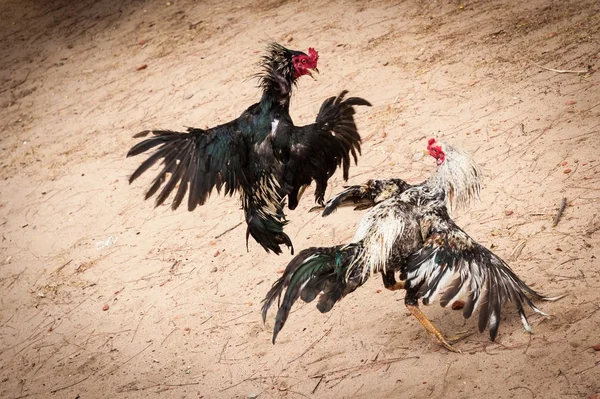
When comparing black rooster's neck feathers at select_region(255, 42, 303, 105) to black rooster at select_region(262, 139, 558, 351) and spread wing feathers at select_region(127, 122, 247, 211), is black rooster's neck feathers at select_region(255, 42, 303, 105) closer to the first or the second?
spread wing feathers at select_region(127, 122, 247, 211)

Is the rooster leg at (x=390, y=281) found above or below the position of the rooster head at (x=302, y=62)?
below

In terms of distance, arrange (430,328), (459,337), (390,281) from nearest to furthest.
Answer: (430,328), (459,337), (390,281)

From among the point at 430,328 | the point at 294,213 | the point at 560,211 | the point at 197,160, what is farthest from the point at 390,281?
the point at 294,213

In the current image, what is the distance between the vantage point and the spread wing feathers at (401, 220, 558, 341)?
430cm

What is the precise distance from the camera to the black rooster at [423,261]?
4.34 metres

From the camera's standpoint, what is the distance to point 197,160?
16.9 feet

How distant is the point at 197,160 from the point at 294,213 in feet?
5.97

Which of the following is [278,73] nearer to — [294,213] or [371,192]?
[371,192]

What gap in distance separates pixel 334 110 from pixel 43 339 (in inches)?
137

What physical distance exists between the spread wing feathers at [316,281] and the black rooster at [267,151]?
95 cm

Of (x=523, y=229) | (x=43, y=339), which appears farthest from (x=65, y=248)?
(x=523, y=229)

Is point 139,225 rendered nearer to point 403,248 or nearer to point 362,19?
point 403,248

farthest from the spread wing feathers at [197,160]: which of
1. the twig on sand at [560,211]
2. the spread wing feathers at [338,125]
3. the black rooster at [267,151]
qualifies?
the twig on sand at [560,211]

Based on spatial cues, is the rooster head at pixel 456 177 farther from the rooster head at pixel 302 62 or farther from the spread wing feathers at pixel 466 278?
the rooster head at pixel 302 62
